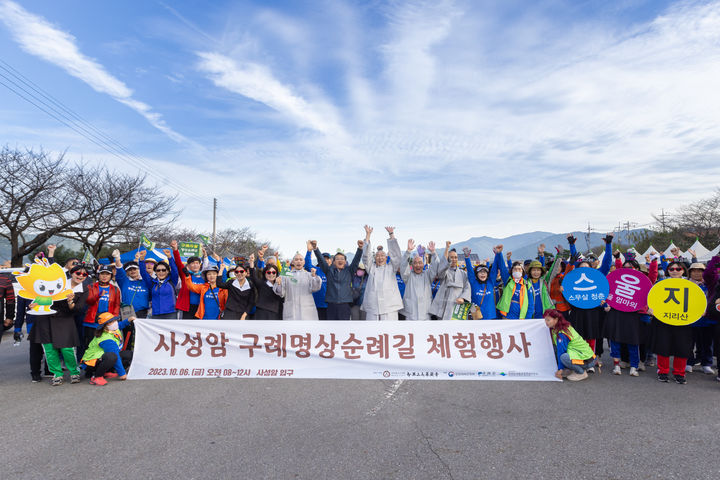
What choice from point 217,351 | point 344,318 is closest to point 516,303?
point 344,318

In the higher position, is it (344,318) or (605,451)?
(344,318)

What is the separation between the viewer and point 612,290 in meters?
6.28

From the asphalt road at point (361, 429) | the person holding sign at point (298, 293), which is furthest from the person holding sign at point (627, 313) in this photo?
the person holding sign at point (298, 293)

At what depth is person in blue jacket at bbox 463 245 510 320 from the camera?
6.77 m

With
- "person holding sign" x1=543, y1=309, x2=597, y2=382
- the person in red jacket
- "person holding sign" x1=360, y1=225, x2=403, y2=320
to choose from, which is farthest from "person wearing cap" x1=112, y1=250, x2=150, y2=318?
"person holding sign" x1=543, y1=309, x2=597, y2=382

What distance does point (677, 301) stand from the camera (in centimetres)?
579

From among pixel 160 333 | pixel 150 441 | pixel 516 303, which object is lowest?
pixel 150 441

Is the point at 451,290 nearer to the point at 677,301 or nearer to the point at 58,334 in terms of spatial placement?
the point at 677,301

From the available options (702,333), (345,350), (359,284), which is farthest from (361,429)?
(702,333)

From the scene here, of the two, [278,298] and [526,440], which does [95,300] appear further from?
[526,440]

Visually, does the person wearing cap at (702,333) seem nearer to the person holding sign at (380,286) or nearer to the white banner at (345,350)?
the white banner at (345,350)

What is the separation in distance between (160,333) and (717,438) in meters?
6.48

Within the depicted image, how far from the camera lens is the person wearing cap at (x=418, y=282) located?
701cm

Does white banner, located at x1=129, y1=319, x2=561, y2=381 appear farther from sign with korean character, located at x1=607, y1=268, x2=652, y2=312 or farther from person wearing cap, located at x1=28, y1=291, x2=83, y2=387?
sign with korean character, located at x1=607, y1=268, x2=652, y2=312
